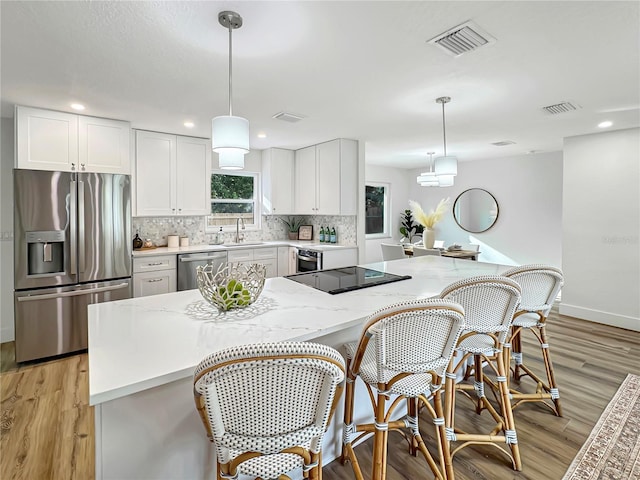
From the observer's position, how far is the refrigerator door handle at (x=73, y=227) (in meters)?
3.21

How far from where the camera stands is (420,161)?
6602mm

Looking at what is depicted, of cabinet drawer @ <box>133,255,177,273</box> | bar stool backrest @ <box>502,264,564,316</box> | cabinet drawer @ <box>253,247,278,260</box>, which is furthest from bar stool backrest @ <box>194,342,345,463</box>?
cabinet drawer @ <box>253,247,278,260</box>

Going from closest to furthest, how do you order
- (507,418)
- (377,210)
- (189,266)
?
(507,418) → (189,266) → (377,210)

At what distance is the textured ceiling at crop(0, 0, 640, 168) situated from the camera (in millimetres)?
1737

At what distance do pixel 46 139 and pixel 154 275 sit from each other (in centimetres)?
167

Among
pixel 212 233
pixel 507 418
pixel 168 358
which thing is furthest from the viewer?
pixel 212 233

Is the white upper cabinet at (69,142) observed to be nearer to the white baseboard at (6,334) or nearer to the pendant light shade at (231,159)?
the white baseboard at (6,334)

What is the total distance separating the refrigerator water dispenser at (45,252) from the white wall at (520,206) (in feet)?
21.3

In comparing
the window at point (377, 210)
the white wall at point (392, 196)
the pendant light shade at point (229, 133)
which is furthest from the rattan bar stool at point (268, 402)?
the window at point (377, 210)

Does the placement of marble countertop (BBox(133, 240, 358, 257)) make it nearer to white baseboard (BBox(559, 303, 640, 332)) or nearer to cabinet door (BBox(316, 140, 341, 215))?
cabinet door (BBox(316, 140, 341, 215))

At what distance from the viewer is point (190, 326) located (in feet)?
4.89

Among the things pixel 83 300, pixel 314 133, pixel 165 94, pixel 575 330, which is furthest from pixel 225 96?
pixel 575 330

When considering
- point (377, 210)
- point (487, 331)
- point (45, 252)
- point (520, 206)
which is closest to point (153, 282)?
point (45, 252)

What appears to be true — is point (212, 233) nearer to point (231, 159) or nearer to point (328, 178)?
point (328, 178)
